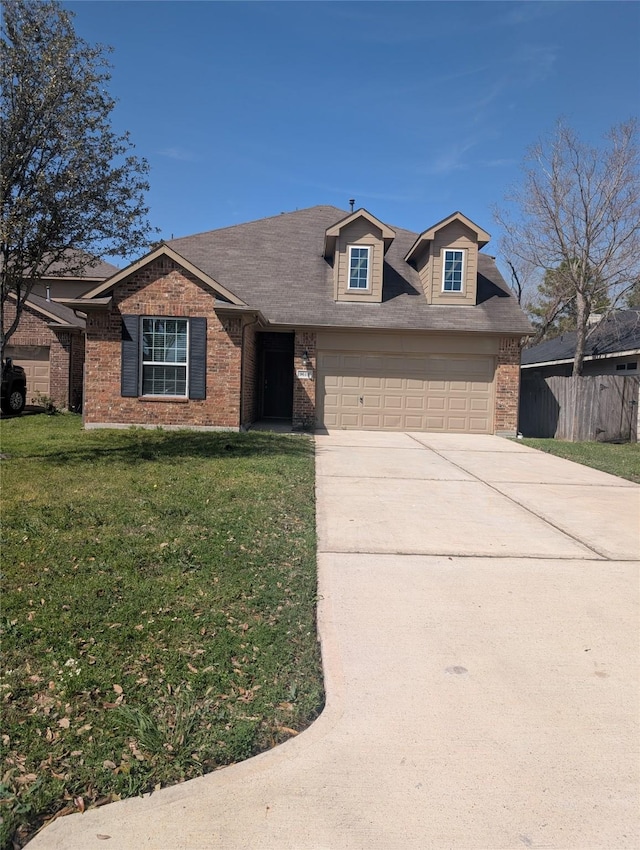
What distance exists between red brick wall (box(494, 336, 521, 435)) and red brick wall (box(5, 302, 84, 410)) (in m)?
12.3

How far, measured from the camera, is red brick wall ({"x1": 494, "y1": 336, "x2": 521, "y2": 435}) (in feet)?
54.4

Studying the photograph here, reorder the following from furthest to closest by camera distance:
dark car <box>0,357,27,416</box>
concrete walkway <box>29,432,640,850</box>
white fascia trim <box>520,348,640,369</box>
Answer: white fascia trim <box>520,348,640,369</box>, dark car <box>0,357,27,416</box>, concrete walkway <box>29,432,640,850</box>

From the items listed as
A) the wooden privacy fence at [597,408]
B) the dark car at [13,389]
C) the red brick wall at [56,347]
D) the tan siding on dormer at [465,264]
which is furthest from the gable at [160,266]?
the wooden privacy fence at [597,408]

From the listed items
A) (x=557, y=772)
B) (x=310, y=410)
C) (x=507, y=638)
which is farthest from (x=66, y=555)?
(x=310, y=410)

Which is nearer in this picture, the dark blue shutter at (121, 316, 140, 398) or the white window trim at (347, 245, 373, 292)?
the dark blue shutter at (121, 316, 140, 398)

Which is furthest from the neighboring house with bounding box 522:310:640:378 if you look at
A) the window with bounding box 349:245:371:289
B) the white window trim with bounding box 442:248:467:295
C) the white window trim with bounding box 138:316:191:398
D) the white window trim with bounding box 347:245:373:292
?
the white window trim with bounding box 138:316:191:398

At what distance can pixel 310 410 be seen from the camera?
16.5m

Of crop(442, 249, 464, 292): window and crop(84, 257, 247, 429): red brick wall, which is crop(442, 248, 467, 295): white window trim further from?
crop(84, 257, 247, 429): red brick wall

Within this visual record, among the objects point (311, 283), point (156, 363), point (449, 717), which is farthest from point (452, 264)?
point (449, 717)

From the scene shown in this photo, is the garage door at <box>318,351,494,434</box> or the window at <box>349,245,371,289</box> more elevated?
the window at <box>349,245,371,289</box>

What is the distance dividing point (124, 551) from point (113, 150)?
24.5ft

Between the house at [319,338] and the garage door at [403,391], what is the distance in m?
0.03

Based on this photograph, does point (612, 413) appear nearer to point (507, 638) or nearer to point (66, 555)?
point (507, 638)

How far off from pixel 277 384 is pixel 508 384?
22.2 ft
